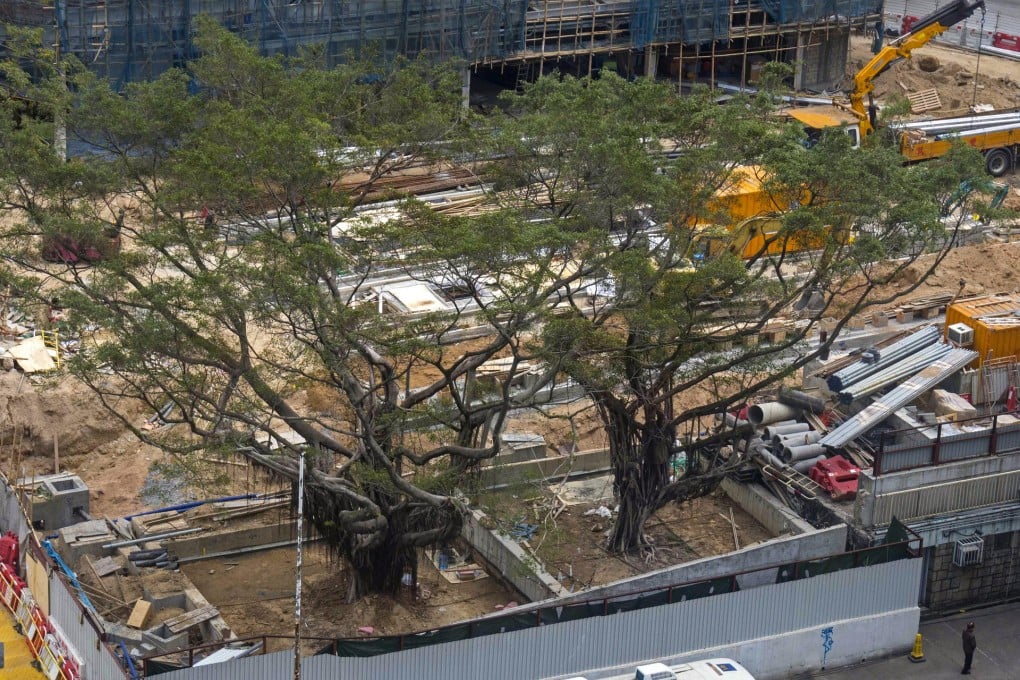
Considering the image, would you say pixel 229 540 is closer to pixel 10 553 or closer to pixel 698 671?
pixel 10 553

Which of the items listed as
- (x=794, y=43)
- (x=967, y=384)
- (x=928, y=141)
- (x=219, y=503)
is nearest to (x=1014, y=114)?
(x=928, y=141)

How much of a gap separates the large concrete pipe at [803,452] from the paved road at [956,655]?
4.38 meters

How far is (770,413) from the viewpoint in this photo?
37.9 meters

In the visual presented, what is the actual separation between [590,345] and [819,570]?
6036 millimetres

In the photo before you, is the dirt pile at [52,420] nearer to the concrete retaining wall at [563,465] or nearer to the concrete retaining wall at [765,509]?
the concrete retaining wall at [563,465]

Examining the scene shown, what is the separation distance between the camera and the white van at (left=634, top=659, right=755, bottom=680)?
2953 cm

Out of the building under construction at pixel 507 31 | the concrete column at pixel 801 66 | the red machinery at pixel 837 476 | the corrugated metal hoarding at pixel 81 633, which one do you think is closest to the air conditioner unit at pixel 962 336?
the red machinery at pixel 837 476

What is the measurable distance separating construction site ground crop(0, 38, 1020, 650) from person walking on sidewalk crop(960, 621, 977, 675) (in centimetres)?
541

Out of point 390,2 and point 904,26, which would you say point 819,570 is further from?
point 904,26

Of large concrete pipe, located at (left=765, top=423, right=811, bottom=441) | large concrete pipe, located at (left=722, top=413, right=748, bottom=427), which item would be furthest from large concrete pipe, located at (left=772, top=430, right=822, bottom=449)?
large concrete pipe, located at (left=722, top=413, right=748, bottom=427)

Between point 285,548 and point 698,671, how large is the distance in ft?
33.3

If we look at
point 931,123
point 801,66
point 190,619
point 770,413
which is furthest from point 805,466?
point 801,66

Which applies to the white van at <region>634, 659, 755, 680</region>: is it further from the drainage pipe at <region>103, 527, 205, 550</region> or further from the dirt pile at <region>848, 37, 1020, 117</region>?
the dirt pile at <region>848, 37, 1020, 117</region>

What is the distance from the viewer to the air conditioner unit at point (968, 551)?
34094 mm
